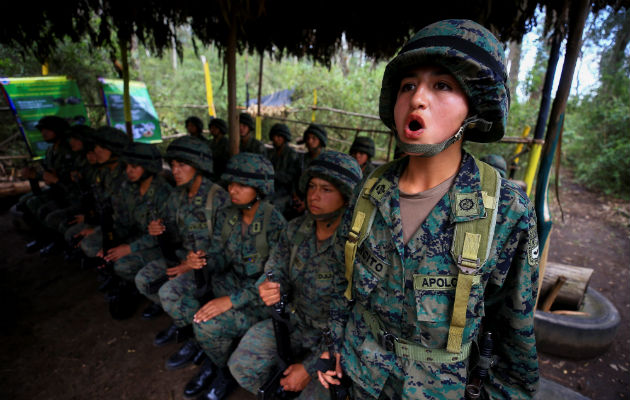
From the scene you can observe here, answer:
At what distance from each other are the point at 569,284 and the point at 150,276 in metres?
4.87

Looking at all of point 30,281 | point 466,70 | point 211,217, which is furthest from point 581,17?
point 30,281

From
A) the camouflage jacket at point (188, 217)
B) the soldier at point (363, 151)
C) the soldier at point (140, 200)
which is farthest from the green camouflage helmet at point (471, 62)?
the soldier at point (363, 151)

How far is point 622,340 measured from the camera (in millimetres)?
3490

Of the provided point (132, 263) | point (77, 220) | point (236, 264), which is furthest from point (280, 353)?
point (77, 220)

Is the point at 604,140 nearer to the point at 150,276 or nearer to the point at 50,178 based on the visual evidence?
the point at 150,276

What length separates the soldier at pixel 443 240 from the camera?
3.41 ft

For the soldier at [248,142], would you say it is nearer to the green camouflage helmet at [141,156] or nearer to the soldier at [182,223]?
A: the green camouflage helmet at [141,156]

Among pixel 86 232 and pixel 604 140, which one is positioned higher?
pixel 604 140

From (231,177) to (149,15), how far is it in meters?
3.98

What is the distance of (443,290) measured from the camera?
3.77 feet

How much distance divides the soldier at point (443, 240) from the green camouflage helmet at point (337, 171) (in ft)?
2.44

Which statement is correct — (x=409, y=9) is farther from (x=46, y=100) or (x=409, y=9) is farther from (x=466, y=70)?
(x=46, y=100)

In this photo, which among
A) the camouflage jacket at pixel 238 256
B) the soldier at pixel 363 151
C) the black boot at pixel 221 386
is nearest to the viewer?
the black boot at pixel 221 386

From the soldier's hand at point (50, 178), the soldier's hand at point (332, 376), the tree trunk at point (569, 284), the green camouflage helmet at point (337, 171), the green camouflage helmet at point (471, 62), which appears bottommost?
the tree trunk at point (569, 284)
